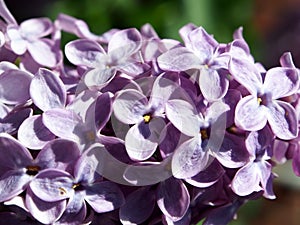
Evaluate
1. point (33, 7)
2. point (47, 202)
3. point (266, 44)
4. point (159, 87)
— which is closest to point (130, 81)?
point (159, 87)

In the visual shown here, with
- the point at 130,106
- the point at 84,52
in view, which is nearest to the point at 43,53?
the point at 84,52

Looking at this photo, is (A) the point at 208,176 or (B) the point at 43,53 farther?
(B) the point at 43,53

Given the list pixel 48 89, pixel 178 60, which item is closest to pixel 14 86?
pixel 48 89

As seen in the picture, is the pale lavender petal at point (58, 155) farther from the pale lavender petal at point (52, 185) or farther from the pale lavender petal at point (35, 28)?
the pale lavender petal at point (35, 28)

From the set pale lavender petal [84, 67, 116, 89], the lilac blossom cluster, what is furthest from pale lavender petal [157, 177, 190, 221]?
pale lavender petal [84, 67, 116, 89]

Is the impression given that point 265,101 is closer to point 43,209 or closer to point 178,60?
point 178,60

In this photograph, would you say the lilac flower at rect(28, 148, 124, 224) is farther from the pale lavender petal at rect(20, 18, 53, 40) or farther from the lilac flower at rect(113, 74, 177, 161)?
the pale lavender petal at rect(20, 18, 53, 40)
